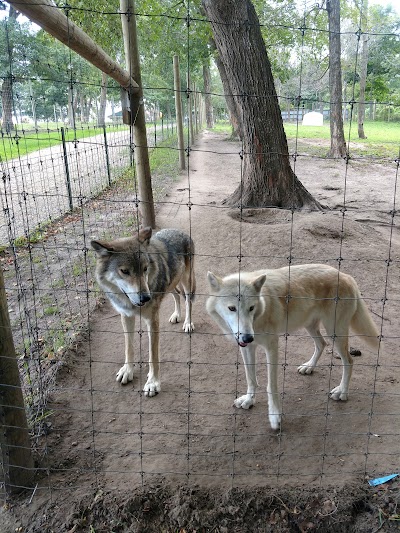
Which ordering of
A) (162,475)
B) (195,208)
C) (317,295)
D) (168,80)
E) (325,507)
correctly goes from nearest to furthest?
(325,507) < (162,475) < (317,295) < (195,208) < (168,80)

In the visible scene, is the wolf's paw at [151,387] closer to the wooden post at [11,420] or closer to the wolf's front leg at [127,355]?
the wolf's front leg at [127,355]

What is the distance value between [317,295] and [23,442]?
2.44m

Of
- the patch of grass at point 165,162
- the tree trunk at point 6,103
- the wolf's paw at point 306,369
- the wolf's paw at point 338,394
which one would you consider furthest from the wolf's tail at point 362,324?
the patch of grass at point 165,162

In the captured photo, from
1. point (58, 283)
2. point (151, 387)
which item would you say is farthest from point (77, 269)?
point (151, 387)

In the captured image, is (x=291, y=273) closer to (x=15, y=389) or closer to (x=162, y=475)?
(x=162, y=475)

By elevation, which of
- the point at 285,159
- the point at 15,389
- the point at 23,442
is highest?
the point at 285,159

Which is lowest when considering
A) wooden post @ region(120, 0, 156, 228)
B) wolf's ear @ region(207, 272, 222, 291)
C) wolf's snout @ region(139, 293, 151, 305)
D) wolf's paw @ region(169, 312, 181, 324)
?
wolf's paw @ region(169, 312, 181, 324)

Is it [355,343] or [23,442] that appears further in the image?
[355,343]

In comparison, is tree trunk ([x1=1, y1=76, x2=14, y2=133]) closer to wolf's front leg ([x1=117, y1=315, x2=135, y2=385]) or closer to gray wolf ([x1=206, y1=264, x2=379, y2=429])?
wolf's front leg ([x1=117, y1=315, x2=135, y2=385])

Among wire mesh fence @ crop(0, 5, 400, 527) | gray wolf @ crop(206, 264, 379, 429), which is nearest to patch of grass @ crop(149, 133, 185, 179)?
wire mesh fence @ crop(0, 5, 400, 527)

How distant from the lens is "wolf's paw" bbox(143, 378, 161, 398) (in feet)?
12.7

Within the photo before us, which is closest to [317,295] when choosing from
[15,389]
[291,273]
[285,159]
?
[291,273]

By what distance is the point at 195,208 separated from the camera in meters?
9.06

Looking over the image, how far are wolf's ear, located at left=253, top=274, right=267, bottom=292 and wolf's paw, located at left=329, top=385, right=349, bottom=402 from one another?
4.16 ft
